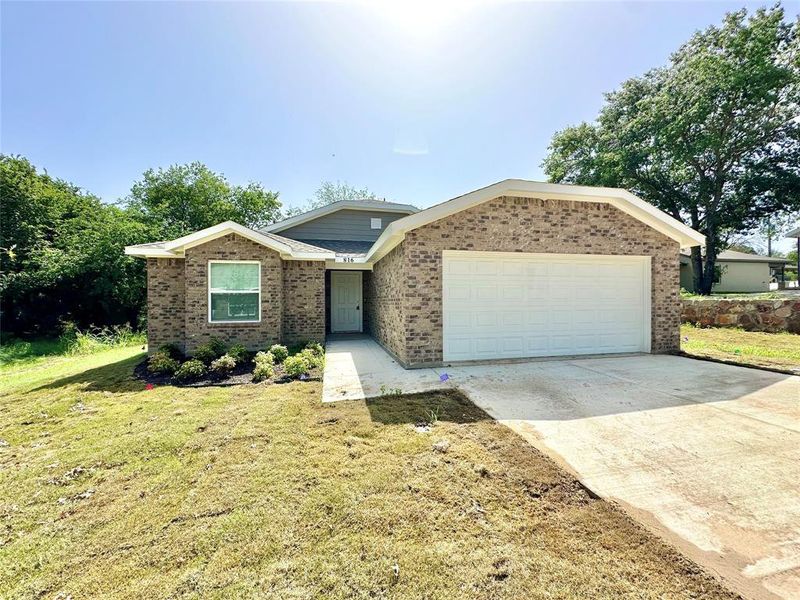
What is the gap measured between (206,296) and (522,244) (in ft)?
25.1

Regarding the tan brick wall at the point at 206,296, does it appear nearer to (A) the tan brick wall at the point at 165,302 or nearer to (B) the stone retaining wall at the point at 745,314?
(A) the tan brick wall at the point at 165,302

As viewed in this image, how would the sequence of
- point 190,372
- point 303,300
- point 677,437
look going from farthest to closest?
point 303,300 → point 190,372 → point 677,437

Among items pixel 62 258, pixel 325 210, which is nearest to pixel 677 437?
pixel 325 210

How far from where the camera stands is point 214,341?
8328 mm

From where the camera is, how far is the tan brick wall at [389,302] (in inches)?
294

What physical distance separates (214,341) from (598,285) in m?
9.29

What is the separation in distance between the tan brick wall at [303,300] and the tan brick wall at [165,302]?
8.50 ft

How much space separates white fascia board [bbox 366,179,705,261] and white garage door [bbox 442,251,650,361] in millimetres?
881

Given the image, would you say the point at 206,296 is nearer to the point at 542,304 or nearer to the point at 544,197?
the point at 542,304

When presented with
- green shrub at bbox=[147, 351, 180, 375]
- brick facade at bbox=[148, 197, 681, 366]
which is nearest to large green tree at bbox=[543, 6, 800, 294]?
brick facade at bbox=[148, 197, 681, 366]

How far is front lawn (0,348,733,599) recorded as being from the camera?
1962mm

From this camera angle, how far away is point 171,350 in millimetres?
8336

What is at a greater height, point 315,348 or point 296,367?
point 315,348

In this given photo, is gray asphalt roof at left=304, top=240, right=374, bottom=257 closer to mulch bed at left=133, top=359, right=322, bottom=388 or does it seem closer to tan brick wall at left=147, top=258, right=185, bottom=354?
tan brick wall at left=147, top=258, right=185, bottom=354
